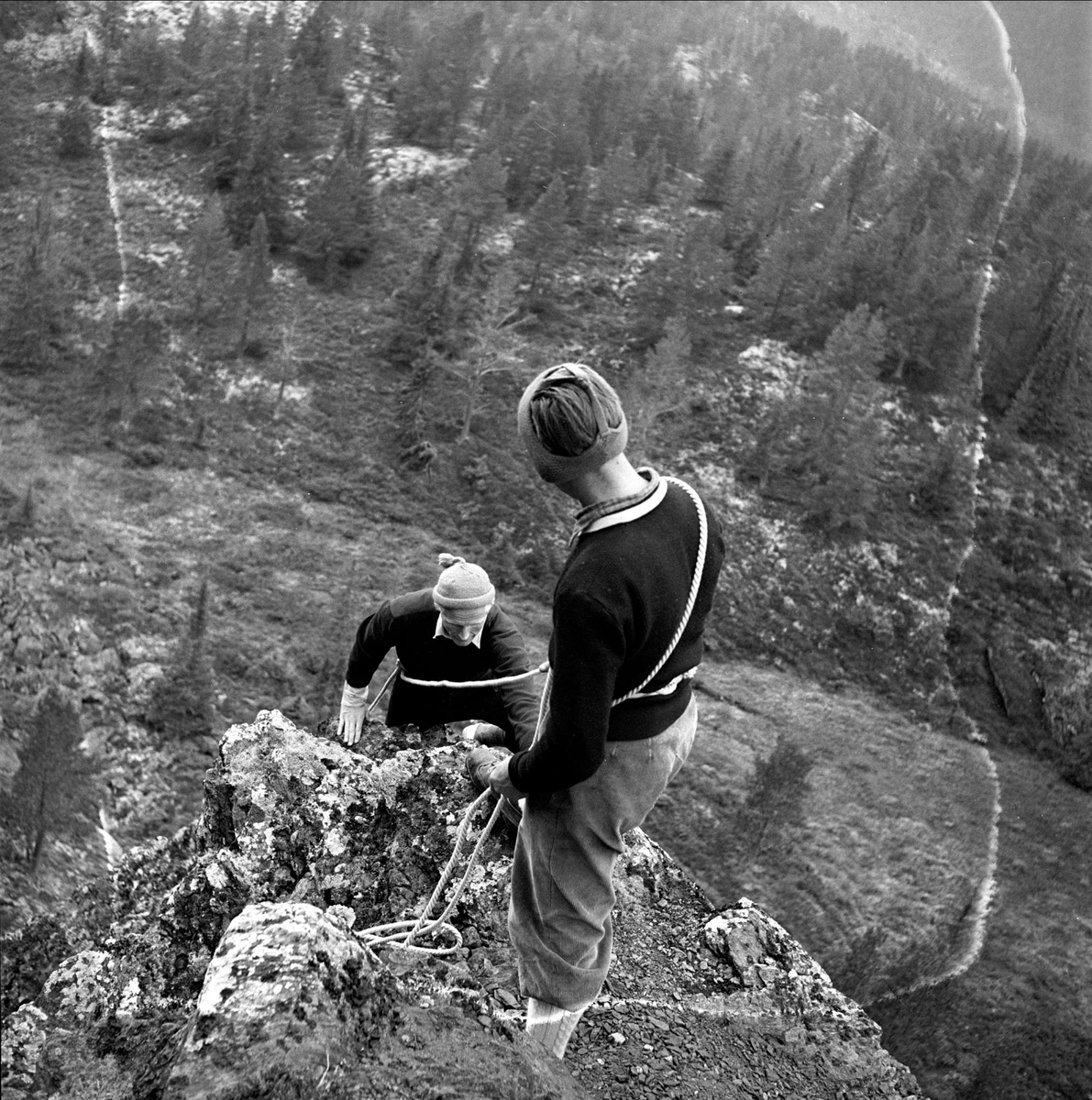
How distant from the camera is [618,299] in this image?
3144 centimetres

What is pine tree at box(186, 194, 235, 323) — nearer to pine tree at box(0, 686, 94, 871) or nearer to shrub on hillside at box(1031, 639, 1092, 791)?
pine tree at box(0, 686, 94, 871)

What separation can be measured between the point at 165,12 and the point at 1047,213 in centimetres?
4136

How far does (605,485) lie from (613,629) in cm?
42

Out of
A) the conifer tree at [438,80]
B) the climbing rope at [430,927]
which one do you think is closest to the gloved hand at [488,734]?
the climbing rope at [430,927]

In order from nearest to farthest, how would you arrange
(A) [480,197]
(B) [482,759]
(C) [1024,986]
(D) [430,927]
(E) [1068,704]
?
(D) [430,927], (B) [482,759], (C) [1024,986], (E) [1068,704], (A) [480,197]

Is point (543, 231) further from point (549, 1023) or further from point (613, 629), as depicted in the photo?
point (613, 629)

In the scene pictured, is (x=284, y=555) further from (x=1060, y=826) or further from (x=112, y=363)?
(x=1060, y=826)

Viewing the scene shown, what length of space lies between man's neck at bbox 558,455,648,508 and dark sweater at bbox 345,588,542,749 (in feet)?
6.50

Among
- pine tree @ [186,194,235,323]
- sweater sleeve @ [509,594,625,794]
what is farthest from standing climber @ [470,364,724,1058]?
pine tree @ [186,194,235,323]

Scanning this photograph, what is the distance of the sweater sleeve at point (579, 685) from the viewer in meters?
2.14

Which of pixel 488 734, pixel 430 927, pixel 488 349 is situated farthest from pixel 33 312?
pixel 430 927

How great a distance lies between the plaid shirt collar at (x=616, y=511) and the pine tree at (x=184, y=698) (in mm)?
12326

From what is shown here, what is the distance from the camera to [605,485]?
232 centimetres

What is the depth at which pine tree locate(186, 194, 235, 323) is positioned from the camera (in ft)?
85.0
